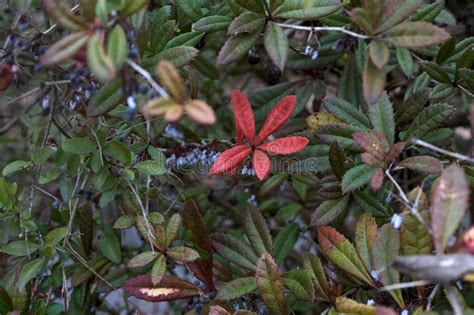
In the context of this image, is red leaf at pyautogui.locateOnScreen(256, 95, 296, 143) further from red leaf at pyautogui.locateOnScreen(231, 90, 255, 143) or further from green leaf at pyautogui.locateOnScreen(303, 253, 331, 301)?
green leaf at pyautogui.locateOnScreen(303, 253, 331, 301)

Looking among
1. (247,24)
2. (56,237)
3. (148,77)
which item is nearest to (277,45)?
(247,24)

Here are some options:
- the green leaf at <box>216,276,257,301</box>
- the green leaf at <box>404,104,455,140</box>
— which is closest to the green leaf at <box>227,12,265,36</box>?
Answer: the green leaf at <box>404,104,455,140</box>

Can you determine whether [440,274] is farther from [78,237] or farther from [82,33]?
[78,237]

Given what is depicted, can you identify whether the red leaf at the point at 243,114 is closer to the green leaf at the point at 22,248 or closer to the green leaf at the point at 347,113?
the green leaf at the point at 347,113

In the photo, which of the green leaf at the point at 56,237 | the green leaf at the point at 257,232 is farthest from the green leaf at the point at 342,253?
the green leaf at the point at 56,237

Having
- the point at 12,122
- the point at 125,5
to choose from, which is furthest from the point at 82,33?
the point at 12,122

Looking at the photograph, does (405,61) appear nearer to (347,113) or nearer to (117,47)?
(347,113)
